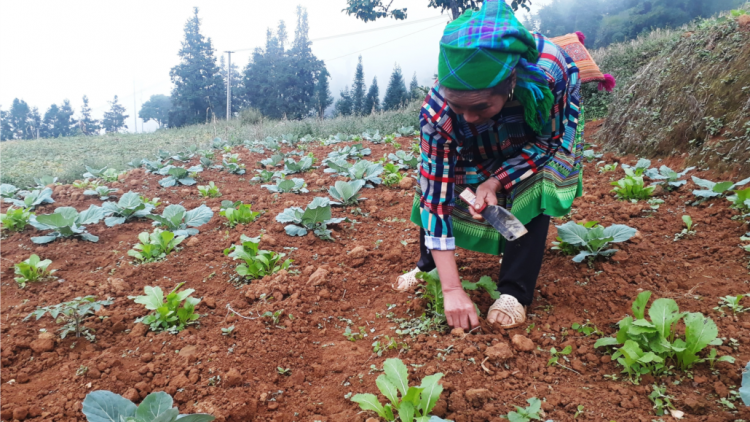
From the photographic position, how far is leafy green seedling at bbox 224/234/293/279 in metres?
2.36

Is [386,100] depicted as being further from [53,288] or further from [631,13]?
[53,288]

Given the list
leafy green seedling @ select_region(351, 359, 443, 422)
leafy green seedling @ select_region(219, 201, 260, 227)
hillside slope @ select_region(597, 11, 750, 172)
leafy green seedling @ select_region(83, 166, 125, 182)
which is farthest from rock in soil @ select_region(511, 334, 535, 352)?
leafy green seedling @ select_region(83, 166, 125, 182)

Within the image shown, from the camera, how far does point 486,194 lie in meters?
1.82

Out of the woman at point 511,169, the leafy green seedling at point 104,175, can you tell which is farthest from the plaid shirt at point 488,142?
the leafy green seedling at point 104,175

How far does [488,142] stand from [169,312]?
1665 mm

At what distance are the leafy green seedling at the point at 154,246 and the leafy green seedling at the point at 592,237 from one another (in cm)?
237

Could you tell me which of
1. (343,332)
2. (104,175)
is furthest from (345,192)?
(104,175)

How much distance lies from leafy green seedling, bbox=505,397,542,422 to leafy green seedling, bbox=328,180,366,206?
258 centimetres

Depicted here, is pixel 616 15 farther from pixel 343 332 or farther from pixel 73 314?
pixel 73 314

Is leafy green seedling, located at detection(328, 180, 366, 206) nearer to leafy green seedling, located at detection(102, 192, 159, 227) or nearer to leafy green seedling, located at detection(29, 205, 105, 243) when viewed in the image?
leafy green seedling, located at detection(102, 192, 159, 227)

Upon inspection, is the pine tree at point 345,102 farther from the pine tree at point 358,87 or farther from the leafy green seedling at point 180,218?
the leafy green seedling at point 180,218

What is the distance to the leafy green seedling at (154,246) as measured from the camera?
2.65m

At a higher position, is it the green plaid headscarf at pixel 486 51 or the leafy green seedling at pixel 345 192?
the green plaid headscarf at pixel 486 51

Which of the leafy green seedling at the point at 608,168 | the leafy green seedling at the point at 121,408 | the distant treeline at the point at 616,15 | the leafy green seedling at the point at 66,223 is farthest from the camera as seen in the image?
the distant treeline at the point at 616,15
